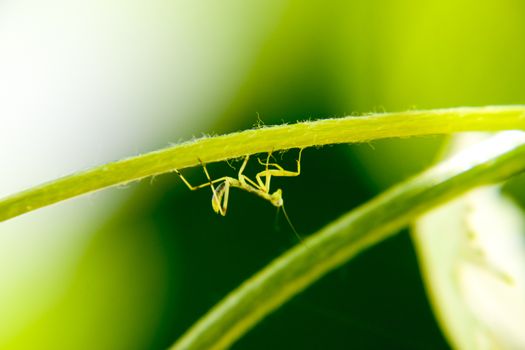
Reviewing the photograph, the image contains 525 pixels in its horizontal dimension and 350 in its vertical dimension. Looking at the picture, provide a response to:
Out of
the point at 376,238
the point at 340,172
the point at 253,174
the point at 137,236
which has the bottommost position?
the point at 376,238

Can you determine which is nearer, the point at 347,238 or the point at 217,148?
the point at 217,148

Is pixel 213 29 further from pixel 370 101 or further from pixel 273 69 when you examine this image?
pixel 370 101

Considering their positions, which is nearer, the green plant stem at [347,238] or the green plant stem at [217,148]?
the green plant stem at [217,148]

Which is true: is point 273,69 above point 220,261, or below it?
above

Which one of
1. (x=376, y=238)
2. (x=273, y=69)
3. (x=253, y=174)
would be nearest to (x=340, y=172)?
(x=273, y=69)
